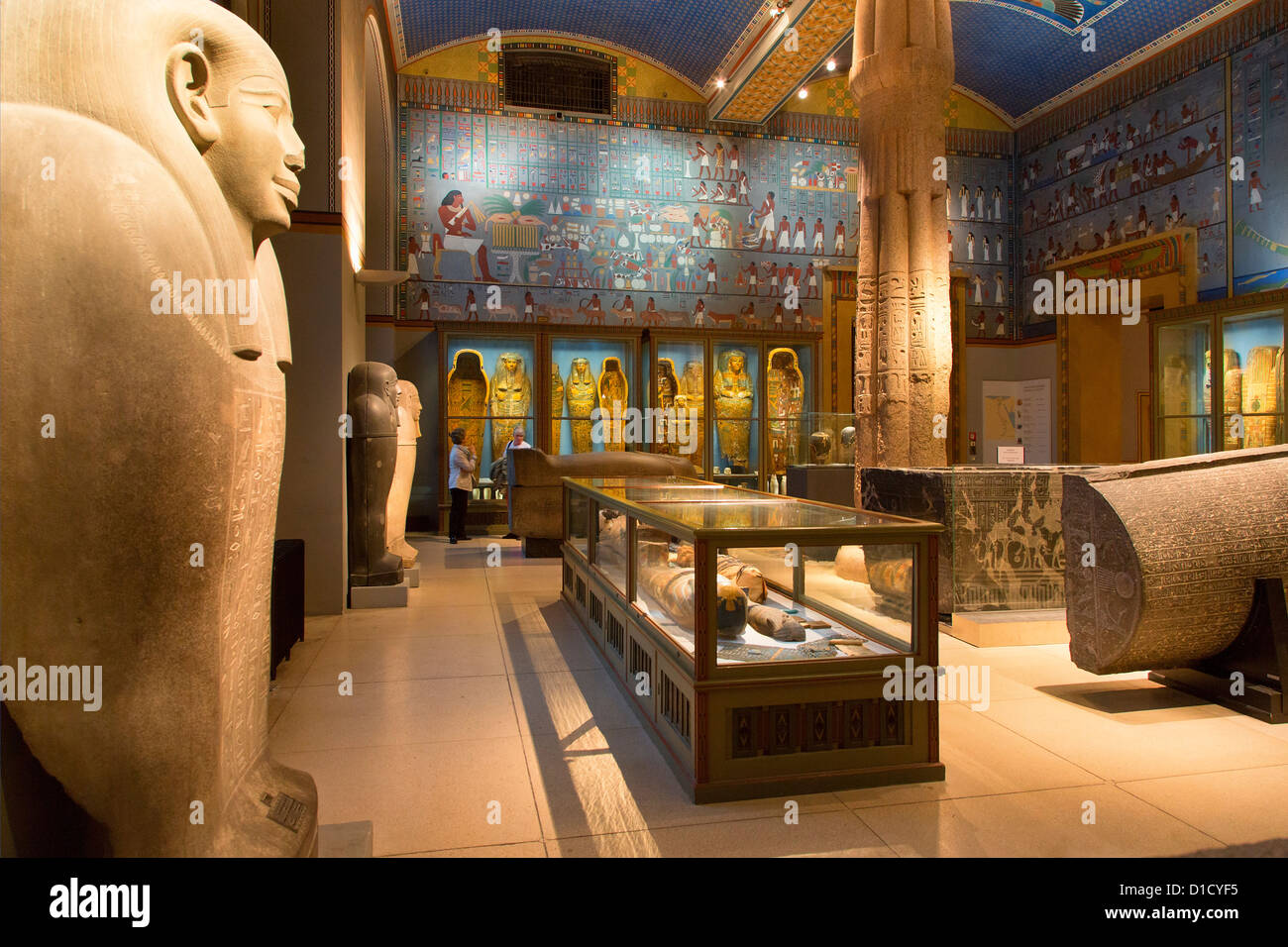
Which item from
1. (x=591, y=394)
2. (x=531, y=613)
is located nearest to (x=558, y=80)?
(x=591, y=394)

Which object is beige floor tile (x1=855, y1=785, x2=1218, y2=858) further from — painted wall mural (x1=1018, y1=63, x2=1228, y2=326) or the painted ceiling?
painted wall mural (x1=1018, y1=63, x2=1228, y2=326)

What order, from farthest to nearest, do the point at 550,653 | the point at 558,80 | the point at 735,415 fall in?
the point at 558,80 < the point at 735,415 < the point at 550,653

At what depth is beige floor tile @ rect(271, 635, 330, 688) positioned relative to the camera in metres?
4.46

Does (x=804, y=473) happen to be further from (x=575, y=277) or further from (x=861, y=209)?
(x=575, y=277)

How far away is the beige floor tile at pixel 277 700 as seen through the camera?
3.86 meters

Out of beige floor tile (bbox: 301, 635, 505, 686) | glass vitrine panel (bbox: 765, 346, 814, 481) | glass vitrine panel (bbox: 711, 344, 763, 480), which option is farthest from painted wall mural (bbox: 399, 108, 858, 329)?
beige floor tile (bbox: 301, 635, 505, 686)

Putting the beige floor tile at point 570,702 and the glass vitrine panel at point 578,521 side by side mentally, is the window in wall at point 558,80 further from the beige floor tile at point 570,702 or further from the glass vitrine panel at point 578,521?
the beige floor tile at point 570,702

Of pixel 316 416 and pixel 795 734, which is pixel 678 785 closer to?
pixel 795 734

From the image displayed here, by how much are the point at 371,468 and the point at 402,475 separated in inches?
39.3

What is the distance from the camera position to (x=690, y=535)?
3.09 m

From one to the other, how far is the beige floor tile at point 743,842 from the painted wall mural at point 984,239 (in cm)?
1400

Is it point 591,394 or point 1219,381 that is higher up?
point 591,394

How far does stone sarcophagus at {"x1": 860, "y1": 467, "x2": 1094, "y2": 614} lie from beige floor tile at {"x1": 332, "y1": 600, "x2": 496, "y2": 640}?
3264mm

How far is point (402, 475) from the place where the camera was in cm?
743
